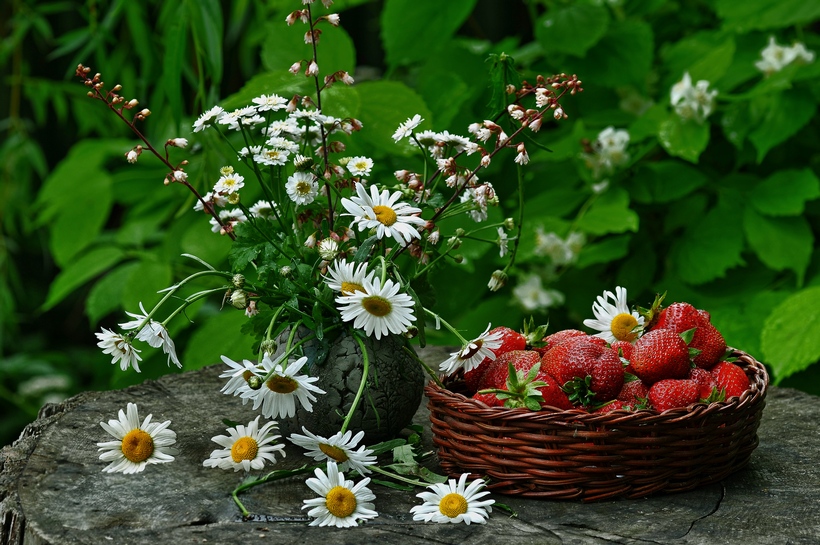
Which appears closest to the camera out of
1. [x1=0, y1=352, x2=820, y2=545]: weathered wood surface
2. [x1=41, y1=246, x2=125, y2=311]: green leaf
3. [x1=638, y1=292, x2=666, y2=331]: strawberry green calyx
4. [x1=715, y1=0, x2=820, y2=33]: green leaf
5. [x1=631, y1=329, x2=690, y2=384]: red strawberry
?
[x1=0, y1=352, x2=820, y2=545]: weathered wood surface

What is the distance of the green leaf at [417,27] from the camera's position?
1.87 meters

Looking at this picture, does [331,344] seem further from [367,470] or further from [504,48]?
[504,48]

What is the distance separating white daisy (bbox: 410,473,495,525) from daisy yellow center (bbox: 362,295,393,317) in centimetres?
18

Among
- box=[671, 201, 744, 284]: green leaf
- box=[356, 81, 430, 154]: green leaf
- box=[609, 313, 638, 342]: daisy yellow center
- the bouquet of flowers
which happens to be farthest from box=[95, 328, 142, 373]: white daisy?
box=[671, 201, 744, 284]: green leaf

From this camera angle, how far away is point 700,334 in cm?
108

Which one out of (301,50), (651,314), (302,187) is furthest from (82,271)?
(651,314)

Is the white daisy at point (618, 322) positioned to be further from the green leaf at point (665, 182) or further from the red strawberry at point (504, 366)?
the green leaf at point (665, 182)

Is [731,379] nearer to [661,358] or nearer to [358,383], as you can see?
[661,358]

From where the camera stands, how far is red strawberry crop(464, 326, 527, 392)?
3.47ft

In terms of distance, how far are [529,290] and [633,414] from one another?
98 cm

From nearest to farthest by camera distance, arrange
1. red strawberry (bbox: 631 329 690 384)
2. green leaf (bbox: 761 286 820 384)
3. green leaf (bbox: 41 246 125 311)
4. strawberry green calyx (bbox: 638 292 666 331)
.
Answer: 1. red strawberry (bbox: 631 329 690 384)
2. strawberry green calyx (bbox: 638 292 666 331)
3. green leaf (bbox: 761 286 820 384)
4. green leaf (bbox: 41 246 125 311)

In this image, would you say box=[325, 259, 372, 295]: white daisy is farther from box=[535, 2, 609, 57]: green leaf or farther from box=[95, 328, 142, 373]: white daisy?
box=[535, 2, 609, 57]: green leaf

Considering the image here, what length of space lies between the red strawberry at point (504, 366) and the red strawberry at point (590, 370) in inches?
1.2

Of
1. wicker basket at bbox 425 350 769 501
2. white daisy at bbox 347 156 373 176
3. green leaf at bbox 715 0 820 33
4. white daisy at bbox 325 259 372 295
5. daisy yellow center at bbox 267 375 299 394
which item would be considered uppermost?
green leaf at bbox 715 0 820 33
